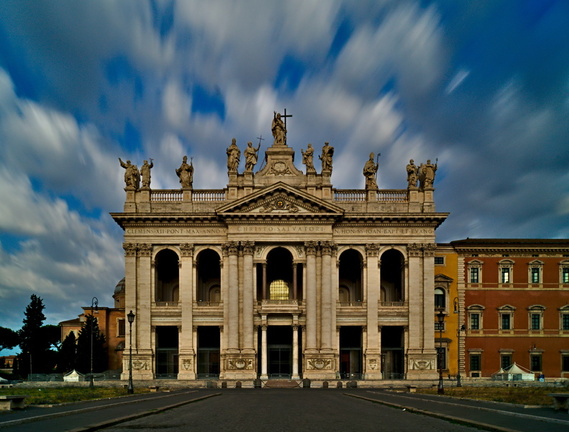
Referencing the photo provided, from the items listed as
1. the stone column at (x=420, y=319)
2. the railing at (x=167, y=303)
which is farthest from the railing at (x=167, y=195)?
the stone column at (x=420, y=319)

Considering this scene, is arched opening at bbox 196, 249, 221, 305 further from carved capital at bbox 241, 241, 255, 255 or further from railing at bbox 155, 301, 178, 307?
carved capital at bbox 241, 241, 255, 255

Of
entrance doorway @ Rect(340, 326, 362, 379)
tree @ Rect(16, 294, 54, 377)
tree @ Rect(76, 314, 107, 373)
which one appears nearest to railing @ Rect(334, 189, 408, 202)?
entrance doorway @ Rect(340, 326, 362, 379)

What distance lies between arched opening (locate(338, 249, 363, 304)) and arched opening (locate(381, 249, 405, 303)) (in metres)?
2.67

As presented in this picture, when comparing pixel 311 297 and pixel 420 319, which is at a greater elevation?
pixel 311 297

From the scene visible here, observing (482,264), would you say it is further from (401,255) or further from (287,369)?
(287,369)

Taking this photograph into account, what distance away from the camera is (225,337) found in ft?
195

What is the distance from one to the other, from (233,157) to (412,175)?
58.9 feet

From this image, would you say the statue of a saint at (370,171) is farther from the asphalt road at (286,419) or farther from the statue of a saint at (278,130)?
the asphalt road at (286,419)

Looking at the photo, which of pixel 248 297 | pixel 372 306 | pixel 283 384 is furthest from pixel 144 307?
pixel 372 306

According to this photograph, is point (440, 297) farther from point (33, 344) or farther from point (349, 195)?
point (33, 344)

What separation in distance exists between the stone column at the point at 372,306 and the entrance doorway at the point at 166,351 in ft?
62.5

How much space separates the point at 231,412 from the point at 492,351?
46418 mm

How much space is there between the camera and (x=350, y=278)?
65.2 metres

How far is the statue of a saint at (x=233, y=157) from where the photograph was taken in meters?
61.8
